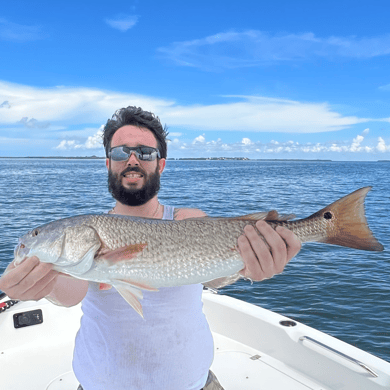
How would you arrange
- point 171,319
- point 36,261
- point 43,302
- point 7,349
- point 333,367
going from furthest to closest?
point 43,302, point 7,349, point 333,367, point 171,319, point 36,261

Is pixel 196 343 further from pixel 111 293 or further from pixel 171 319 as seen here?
pixel 111 293

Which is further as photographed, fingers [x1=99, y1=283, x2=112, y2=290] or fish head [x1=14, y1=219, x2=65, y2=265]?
fingers [x1=99, y1=283, x2=112, y2=290]

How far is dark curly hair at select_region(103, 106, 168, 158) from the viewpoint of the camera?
3998mm

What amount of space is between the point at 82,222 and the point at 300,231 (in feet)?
5.69

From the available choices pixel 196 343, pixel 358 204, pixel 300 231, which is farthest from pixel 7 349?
pixel 358 204

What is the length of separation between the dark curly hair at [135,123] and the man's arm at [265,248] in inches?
57.7

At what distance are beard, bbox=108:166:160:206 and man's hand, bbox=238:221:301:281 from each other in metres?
1.03

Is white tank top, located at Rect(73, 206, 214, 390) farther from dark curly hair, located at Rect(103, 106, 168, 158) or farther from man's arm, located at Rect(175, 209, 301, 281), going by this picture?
dark curly hair, located at Rect(103, 106, 168, 158)

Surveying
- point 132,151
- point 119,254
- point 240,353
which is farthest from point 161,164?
point 240,353

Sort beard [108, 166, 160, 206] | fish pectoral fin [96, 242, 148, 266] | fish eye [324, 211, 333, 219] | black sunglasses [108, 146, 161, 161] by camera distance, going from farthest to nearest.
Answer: black sunglasses [108, 146, 161, 161], beard [108, 166, 160, 206], fish eye [324, 211, 333, 219], fish pectoral fin [96, 242, 148, 266]

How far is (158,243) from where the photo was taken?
3.12 m

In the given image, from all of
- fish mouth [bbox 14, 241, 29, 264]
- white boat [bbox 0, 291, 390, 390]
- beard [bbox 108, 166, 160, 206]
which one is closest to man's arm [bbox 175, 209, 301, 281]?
beard [bbox 108, 166, 160, 206]

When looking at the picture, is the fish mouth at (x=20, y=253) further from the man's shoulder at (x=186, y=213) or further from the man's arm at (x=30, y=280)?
the man's shoulder at (x=186, y=213)

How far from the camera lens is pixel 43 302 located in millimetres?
6578
